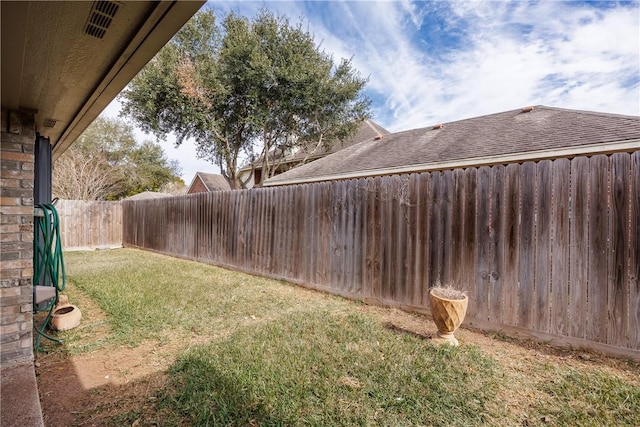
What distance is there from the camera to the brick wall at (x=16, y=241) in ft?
7.77

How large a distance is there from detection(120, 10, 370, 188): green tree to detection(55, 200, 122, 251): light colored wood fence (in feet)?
15.1

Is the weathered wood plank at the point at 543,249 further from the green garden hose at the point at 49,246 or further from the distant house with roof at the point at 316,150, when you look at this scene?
the distant house with roof at the point at 316,150

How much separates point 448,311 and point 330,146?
13.3m

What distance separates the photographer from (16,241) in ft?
8.14

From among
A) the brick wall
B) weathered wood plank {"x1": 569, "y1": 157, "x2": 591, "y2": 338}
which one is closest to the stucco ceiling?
the brick wall

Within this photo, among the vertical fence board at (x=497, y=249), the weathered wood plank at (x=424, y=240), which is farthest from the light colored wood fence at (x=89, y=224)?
the vertical fence board at (x=497, y=249)

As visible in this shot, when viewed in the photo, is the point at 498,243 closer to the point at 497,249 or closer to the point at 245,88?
the point at 497,249

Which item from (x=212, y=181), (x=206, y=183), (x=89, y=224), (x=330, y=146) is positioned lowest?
A: (x=89, y=224)

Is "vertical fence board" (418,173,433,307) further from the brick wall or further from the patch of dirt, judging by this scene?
the brick wall

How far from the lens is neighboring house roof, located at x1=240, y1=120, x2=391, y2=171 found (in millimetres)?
14773

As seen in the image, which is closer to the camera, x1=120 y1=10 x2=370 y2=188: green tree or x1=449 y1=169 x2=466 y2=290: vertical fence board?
x1=449 y1=169 x2=466 y2=290: vertical fence board

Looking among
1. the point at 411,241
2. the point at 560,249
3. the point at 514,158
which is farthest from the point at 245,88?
the point at 560,249

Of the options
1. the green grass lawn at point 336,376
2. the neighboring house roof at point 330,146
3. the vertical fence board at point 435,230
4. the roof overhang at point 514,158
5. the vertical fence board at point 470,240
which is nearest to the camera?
the green grass lawn at point 336,376

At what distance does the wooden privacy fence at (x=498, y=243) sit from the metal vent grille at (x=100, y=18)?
141 inches
